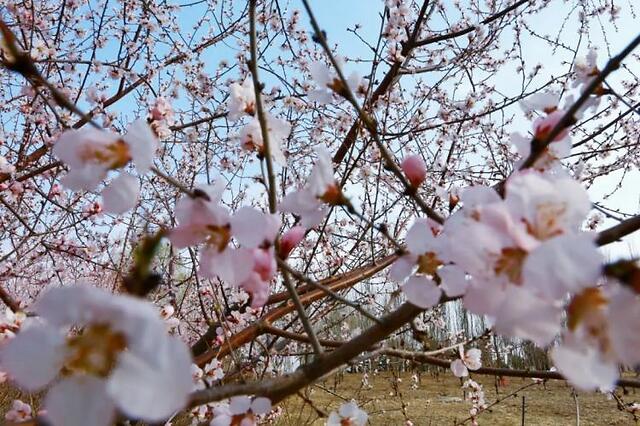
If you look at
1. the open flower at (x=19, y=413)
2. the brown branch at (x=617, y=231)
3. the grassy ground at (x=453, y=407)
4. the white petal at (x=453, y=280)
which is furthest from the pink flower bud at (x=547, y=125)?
the grassy ground at (x=453, y=407)

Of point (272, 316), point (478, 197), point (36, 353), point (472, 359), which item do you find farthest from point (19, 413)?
point (472, 359)

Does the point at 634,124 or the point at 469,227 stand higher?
the point at 634,124

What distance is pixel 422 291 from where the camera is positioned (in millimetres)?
675

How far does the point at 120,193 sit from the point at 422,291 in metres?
0.43

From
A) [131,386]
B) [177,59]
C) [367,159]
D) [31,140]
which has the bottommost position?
[131,386]

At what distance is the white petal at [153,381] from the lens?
1.09ft

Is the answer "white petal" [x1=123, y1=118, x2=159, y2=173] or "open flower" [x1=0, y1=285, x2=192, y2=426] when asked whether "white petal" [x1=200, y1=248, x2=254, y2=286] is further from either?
"open flower" [x1=0, y1=285, x2=192, y2=426]

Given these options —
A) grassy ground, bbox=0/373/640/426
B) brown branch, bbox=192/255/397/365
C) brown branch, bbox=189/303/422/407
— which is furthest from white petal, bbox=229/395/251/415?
grassy ground, bbox=0/373/640/426

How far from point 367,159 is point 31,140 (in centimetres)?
255

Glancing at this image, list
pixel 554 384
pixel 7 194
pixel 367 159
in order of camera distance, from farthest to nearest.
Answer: pixel 554 384 < pixel 367 159 < pixel 7 194

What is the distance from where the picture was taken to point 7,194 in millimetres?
3062

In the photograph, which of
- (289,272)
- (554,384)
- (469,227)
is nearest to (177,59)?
(289,272)

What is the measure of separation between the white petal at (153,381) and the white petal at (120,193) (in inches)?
13.6

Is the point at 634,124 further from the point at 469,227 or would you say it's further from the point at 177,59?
the point at 469,227
